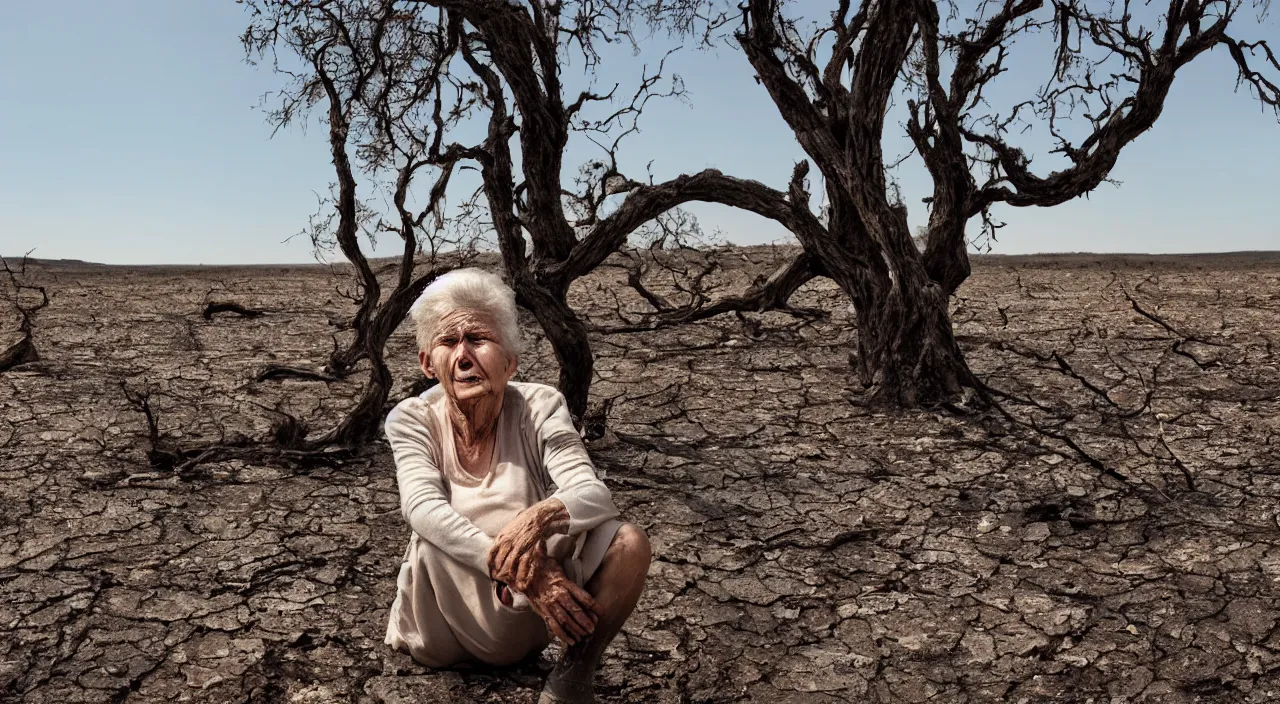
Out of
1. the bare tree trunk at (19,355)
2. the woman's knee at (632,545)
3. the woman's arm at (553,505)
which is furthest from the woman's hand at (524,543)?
the bare tree trunk at (19,355)

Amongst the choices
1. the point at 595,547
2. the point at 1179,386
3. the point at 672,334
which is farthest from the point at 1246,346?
the point at 595,547

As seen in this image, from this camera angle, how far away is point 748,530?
4.76 metres

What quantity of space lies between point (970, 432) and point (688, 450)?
144cm

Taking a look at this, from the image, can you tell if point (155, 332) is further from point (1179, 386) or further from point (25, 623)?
point (1179, 386)

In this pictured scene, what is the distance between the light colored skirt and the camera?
300cm

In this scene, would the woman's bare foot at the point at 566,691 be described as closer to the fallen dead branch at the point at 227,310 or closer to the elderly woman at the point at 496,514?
the elderly woman at the point at 496,514

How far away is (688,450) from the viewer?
18.9 ft

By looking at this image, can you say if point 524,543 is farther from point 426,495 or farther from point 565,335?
point 565,335

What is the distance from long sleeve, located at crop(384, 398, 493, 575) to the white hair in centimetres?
21

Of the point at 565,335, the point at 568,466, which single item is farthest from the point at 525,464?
the point at 565,335

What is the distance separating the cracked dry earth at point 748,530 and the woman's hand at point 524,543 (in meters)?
0.58

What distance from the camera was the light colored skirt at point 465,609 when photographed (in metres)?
3.00

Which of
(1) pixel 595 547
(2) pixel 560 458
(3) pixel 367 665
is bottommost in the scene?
(3) pixel 367 665

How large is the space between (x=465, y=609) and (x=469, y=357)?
668mm
